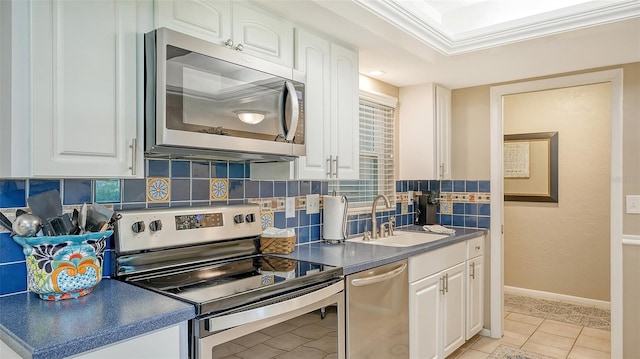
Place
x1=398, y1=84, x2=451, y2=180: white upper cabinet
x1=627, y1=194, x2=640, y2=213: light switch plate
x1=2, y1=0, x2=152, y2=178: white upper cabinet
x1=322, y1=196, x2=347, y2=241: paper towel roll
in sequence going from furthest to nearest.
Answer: x1=398, y1=84, x2=451, y2=180: white upper cabinet, x1=627, y1=194, x2=640, y2=213: light switch plate, x1=322, y1=196, x2=347, y2=241: paper towel roll, x1=2, y1=0, x2=152, y2=178: white upper cabinet

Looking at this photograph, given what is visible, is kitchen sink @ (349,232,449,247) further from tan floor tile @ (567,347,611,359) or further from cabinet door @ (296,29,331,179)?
tan floor tile @ (567,347,611,359)

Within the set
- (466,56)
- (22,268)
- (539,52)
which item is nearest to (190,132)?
(22,268)

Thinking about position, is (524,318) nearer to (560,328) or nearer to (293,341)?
(560,328)

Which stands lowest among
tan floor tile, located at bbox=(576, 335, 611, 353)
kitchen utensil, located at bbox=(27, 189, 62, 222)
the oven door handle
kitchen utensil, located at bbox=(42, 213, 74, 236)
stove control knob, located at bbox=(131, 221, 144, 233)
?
tan floor tile, located at bbox=(576, 335, 611, 353)

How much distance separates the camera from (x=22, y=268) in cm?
146

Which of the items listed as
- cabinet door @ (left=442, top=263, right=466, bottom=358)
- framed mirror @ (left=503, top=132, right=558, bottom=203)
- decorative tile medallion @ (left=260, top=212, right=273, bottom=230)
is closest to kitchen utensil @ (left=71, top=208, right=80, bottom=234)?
decorative tile medallion @ (left=260, top=212, right=273, bottom=230)

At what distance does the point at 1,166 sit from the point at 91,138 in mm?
260

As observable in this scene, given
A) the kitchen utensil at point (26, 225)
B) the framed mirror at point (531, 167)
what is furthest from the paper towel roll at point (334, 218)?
the framed mirror at point (531, 167)

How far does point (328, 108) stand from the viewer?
90.4 inches

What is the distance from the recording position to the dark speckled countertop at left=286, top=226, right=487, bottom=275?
2000 mm

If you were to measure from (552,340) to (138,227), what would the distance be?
3.32 m

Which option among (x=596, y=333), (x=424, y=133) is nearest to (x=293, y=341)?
(x=424, y=133)

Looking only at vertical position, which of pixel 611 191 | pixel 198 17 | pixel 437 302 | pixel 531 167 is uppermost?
pixel 198 17

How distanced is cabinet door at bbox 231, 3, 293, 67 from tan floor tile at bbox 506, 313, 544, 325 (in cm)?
326
